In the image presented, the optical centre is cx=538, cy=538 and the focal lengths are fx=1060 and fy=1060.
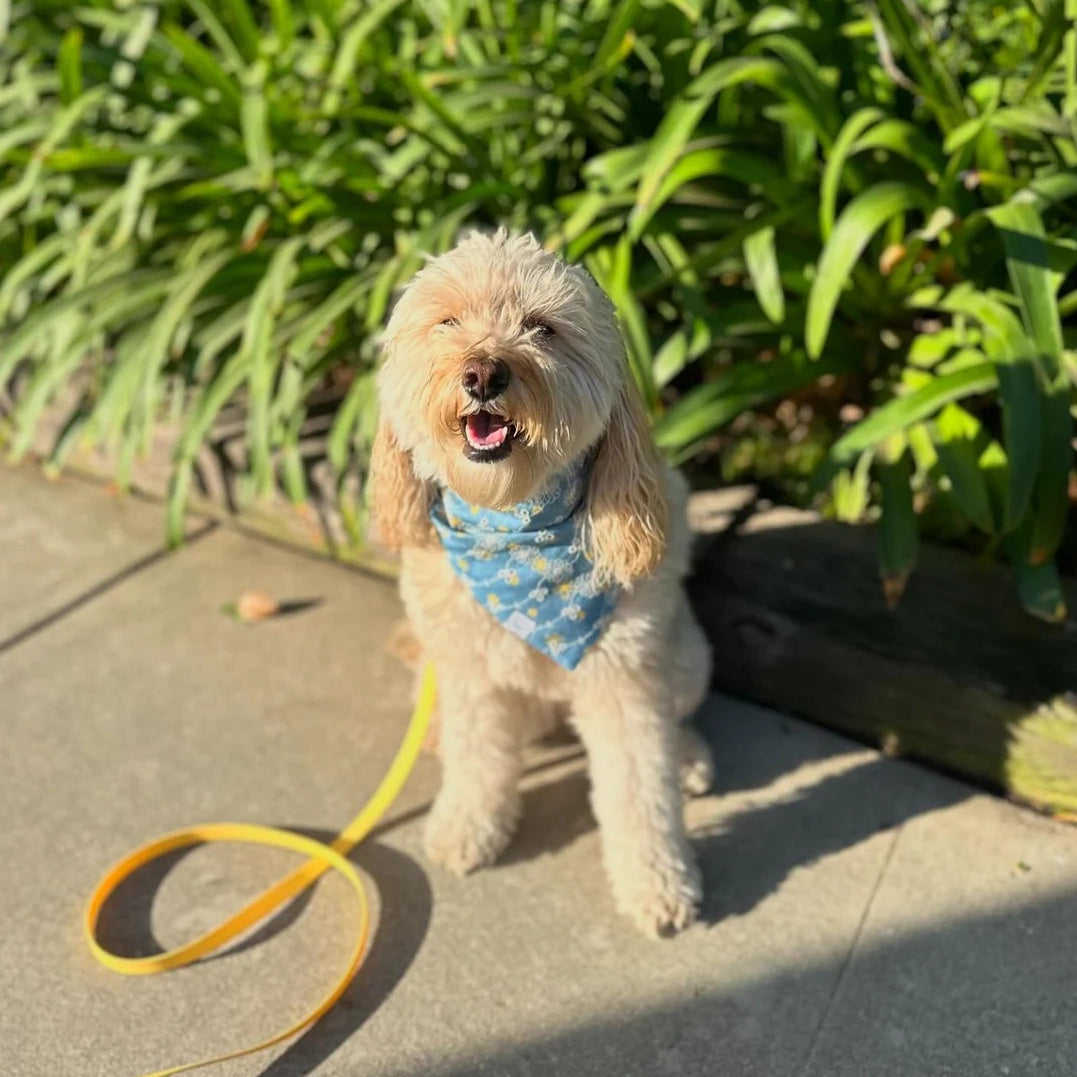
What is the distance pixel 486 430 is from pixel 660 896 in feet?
3.97

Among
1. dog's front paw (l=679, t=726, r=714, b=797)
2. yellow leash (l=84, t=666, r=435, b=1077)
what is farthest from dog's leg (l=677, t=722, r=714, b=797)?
yellow leash (l=84, t=666, r=435, b=1077)

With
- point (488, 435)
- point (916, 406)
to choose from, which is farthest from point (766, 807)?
point (488, 435)

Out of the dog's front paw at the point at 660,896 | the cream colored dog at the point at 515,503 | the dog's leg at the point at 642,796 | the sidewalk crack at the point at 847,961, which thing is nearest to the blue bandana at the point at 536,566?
the cream colored dog at the point at 515,503

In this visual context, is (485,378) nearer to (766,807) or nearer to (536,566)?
(536,566)

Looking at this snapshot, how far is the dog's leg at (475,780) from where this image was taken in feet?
8.61

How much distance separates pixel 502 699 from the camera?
262 cm

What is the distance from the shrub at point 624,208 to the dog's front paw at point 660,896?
103cm

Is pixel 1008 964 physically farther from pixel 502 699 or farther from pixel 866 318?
pixel 866 318

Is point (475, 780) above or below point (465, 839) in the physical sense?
above

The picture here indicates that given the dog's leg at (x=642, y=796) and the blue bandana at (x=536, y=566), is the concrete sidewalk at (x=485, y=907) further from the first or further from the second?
the blue bandana at (x=536, y=566)

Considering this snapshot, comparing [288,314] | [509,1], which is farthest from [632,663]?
[509,1]

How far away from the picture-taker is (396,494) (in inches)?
88.2

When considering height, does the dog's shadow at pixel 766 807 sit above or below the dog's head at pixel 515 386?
below

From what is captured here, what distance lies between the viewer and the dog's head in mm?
1908
